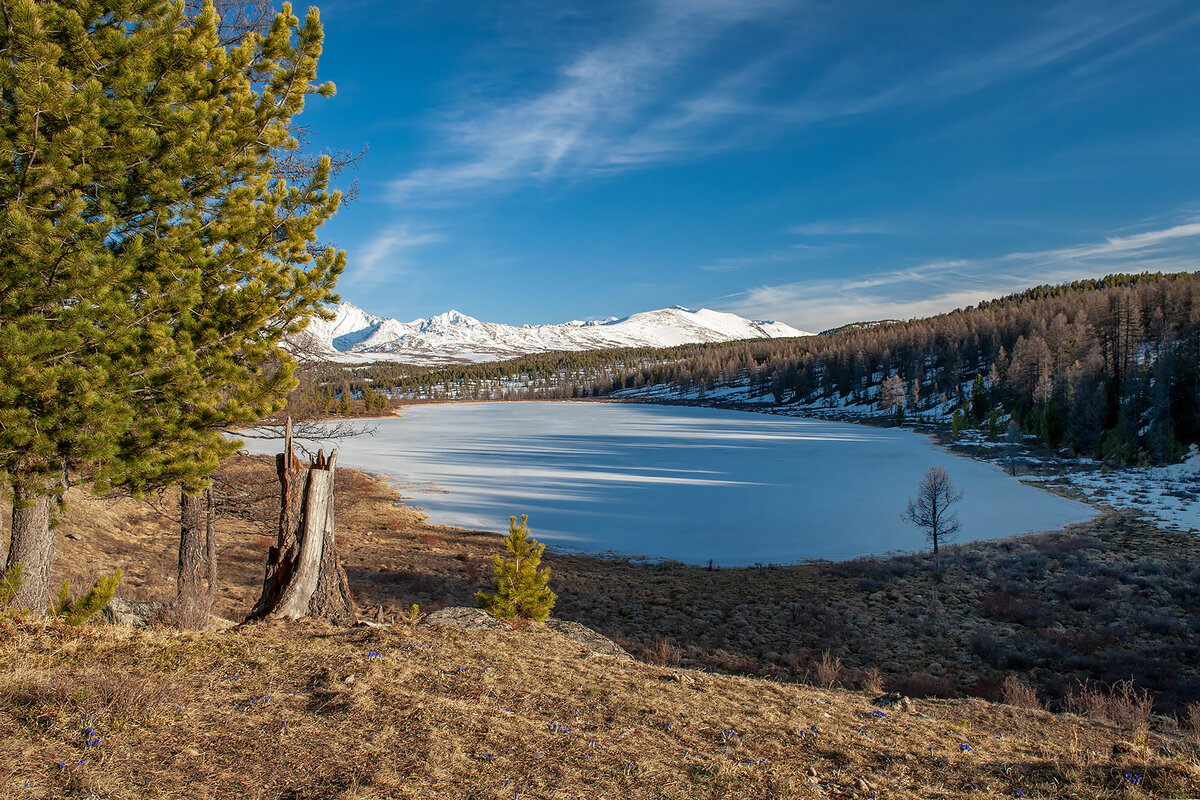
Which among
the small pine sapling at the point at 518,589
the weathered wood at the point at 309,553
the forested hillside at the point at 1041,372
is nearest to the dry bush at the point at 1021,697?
the small pine sapling at the point at 518,589

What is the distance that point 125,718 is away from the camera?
175 inches

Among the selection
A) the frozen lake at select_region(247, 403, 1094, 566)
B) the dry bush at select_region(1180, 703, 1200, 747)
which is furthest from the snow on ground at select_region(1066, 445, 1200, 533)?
the dry bush at select_region(1180, 703, 1200, 747)

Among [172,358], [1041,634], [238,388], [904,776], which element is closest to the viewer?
[904,776]

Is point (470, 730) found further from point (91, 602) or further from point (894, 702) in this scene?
point (894, 702)

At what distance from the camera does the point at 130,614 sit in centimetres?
735

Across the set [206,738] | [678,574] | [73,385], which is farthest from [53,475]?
[678,574]

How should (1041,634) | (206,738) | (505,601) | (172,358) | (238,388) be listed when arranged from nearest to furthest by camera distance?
(206,738) → (172,358) → (238,388) → (505,601) → (1041,634)

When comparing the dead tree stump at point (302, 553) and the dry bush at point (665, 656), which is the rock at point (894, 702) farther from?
the dead tree stump at point (302, 553)

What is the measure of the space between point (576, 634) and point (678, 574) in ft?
46.7

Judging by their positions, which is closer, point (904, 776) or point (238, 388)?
point (904, 776)

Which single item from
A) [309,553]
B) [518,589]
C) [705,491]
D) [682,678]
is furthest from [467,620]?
[705,491]

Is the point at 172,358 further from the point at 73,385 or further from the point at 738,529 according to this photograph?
the point at 738,529

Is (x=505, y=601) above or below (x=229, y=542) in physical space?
above

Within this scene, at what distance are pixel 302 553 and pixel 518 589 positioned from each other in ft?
13.3
